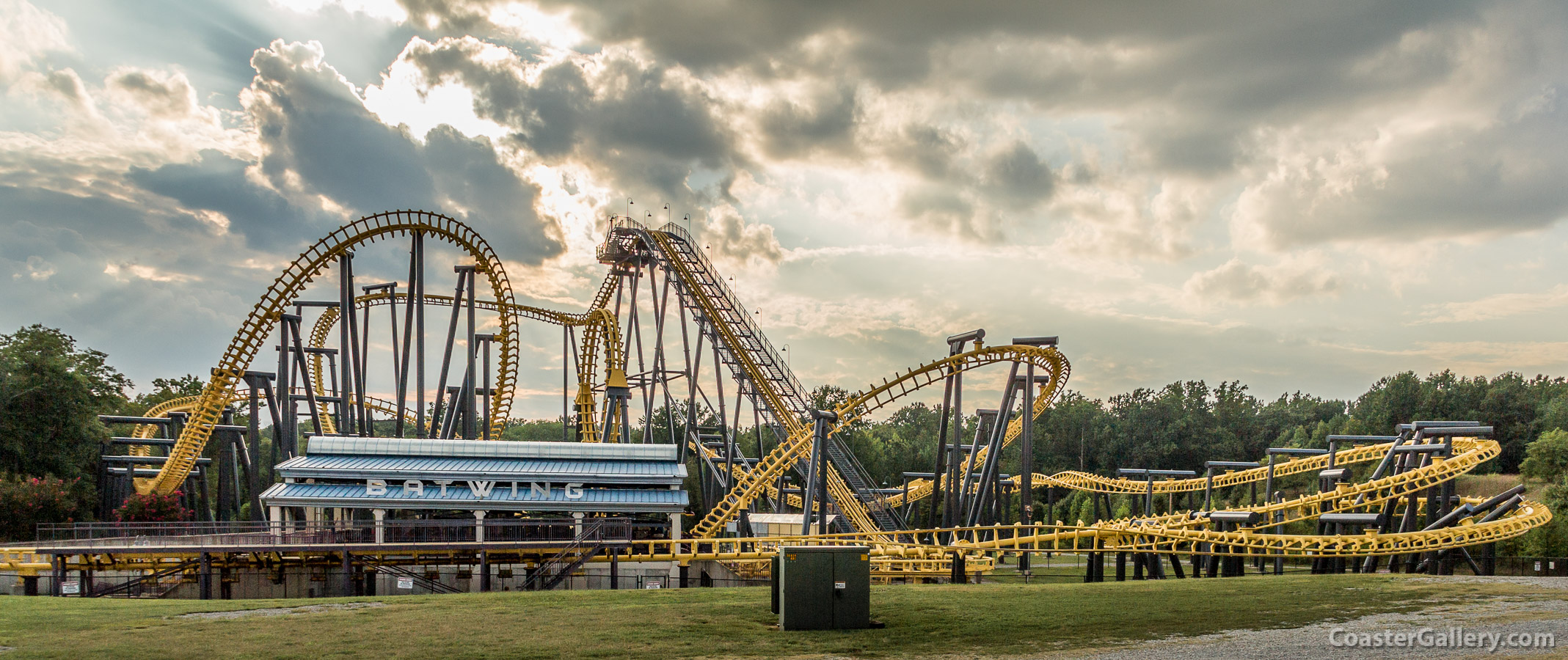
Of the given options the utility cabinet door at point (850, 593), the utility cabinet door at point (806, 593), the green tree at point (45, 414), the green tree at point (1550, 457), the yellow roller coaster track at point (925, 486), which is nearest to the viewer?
the utility cabinet door at point (806, 593)

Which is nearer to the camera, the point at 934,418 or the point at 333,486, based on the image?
the point at 333,486

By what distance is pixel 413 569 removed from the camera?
31.7m

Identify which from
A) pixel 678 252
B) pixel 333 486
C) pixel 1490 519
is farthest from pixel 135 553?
pixel 1490 519

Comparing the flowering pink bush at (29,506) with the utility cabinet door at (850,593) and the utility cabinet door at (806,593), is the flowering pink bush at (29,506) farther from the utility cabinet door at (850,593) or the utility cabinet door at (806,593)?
the utility cabinet door at (850,593)

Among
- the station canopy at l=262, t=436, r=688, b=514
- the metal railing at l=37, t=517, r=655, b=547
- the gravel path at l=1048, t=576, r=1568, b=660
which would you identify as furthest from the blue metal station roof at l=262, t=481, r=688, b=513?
the gravel path at l=1048, t=576, r=1568, b=660

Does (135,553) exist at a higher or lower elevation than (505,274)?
lower

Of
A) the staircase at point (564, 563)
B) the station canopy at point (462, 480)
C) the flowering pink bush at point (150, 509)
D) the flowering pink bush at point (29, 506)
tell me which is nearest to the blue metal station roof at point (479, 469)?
the station canopy at point (462, 480)

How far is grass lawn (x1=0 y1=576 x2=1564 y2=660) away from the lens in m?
15.0

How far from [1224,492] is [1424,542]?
148ft

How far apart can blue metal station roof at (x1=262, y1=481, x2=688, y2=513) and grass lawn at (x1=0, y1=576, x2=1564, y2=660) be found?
381 inches

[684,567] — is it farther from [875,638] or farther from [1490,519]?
[1490,519]

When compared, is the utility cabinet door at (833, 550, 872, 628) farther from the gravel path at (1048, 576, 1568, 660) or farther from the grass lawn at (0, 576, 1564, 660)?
the gravel path at (1048, 576, 1568, 660)

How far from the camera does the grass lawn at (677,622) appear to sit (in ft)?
49.1

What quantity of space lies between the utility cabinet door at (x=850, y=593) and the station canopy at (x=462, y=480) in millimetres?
17388
